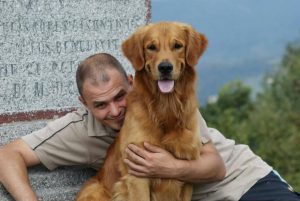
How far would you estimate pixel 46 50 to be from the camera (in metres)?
5.62

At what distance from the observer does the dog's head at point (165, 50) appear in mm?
4254

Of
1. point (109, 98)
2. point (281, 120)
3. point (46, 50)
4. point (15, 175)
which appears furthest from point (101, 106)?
point (281, 120)

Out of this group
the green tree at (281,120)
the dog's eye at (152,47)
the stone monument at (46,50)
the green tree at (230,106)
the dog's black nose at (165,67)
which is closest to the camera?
the dog's black nose at (165,67)

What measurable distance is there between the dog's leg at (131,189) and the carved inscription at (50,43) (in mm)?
1377

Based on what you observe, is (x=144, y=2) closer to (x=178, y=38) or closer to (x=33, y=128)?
(x=33, y=128)

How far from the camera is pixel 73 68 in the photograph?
5.75 metres

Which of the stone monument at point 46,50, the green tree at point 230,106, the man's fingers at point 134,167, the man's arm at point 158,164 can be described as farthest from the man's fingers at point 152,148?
the green tree at point 230,106

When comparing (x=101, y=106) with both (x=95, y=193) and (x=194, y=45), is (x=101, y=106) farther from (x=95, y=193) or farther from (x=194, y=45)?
(x=194, y=45)

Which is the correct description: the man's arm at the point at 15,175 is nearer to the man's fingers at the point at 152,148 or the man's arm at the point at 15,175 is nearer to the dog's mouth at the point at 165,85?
the man's fingers at the point at 152,148

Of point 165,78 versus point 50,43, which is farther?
point 50,43

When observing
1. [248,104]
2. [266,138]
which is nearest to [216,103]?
[248,104]

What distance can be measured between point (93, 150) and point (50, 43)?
107 centimetres

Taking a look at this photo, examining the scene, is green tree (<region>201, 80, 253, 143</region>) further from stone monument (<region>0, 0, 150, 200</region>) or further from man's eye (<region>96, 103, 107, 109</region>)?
man's eye (<region>96, 103, 107, 109</region>)

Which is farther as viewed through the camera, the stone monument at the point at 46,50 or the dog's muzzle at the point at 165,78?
the stone monument at the point at 46,50
